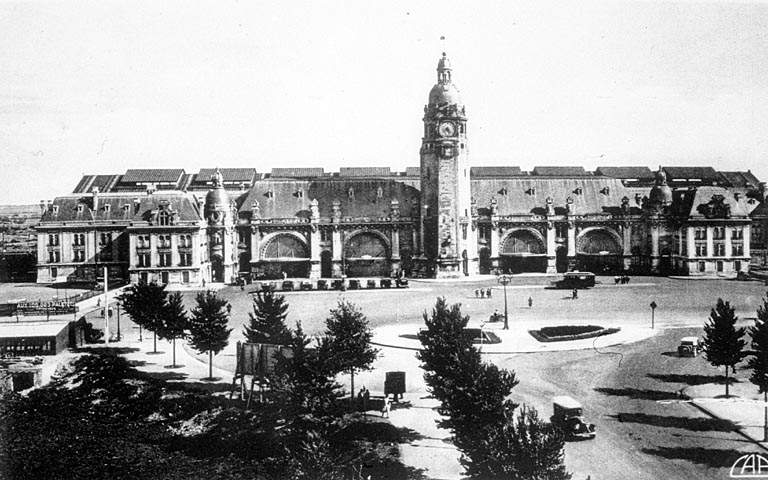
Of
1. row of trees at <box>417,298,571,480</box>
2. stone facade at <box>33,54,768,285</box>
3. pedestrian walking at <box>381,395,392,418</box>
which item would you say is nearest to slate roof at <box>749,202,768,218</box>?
stone facade at <box>33,54,768,285</box>

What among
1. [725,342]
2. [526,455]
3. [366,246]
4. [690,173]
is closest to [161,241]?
[366,246]

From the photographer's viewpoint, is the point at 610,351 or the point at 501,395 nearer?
the point at 501,395

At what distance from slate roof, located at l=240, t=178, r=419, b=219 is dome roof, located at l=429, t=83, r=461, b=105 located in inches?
456

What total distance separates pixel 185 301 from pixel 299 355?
1516 inches

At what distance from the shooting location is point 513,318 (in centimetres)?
4609

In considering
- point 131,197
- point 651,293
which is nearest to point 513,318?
point 651,293

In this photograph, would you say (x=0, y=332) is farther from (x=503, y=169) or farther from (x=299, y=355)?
(x=503, y=169)

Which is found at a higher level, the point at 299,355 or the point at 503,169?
the point at 503,169

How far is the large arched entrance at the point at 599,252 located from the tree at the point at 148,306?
56002 mm

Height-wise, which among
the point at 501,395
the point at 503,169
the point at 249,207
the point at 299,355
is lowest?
the point at 501,395

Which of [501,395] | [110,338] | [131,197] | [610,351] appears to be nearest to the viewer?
[501,395]

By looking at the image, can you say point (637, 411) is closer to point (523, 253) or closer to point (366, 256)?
point (366, 256)

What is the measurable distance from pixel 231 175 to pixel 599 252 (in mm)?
54877

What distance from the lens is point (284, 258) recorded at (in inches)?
2995
